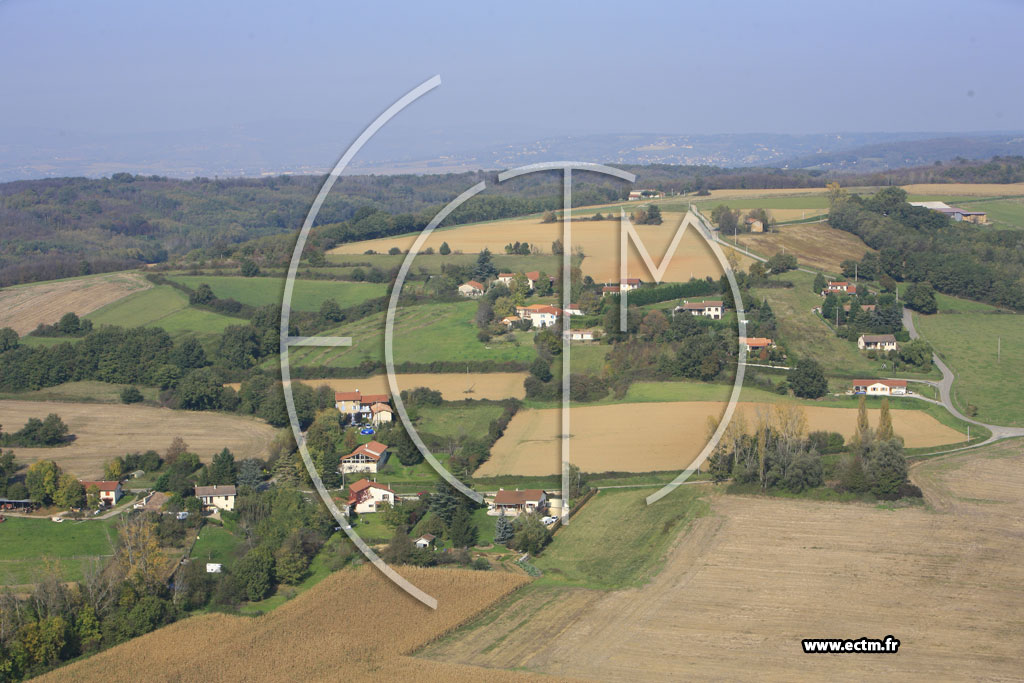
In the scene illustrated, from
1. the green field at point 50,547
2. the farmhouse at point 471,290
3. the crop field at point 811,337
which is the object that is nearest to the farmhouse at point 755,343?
the crop field at point 811,337

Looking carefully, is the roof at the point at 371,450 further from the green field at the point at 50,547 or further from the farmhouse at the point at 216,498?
the green field at the point at 50,547

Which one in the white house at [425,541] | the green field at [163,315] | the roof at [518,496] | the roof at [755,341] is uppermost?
the green field at [163,315]

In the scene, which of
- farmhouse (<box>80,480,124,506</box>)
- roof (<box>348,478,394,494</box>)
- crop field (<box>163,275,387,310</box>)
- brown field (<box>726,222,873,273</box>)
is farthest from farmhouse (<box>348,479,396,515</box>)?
brown field (<box>726,222,873,273</box>)

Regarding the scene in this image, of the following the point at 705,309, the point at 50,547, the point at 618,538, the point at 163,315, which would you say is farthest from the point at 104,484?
the point at 705,309

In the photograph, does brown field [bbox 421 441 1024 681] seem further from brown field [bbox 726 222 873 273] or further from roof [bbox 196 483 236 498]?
brown field [bbox 726 222 873 273]

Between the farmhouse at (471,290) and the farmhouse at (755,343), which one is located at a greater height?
the farmhouse at (471,290)

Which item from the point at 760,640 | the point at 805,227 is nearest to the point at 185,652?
the point at 760,640

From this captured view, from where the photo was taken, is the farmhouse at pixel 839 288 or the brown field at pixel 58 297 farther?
the brown field at pixel 58 297
